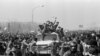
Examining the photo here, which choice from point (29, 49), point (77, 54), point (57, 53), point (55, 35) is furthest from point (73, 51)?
point (55, 35)

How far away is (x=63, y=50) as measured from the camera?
15383 mm

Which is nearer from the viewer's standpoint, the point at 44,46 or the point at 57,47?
the point at 57,47

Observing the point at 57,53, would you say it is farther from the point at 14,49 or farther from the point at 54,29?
the point at 54,29

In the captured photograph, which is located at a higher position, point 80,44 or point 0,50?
point 80,44

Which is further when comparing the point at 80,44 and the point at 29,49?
the point at 29,49

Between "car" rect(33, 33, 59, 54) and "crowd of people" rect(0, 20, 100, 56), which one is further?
"car" rect(33, 33, 59, 54)

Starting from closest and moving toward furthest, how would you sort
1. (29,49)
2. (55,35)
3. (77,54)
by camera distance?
1. (77,54)
2. (29,49)
3. (55,35)

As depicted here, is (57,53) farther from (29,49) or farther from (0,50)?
(0,50)

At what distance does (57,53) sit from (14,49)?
286cm

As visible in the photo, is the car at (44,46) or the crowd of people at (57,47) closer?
the crowd of people at (57,47)

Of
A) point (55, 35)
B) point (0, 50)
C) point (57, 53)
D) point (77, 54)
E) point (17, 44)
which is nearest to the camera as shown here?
point (77, 54)

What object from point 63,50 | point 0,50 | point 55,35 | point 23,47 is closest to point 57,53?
point 63,50

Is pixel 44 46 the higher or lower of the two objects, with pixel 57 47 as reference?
lower

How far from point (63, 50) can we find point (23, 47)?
3.56 meters
